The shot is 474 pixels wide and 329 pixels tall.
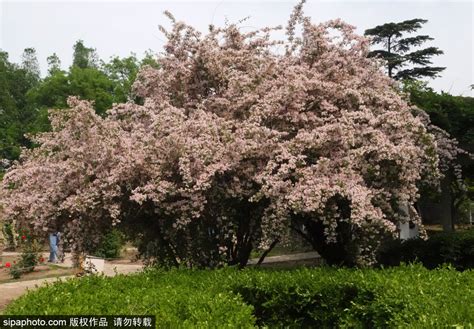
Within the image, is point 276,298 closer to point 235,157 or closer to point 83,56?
point 235,157

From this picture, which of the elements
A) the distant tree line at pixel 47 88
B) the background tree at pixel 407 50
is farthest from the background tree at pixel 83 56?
the background tree at pixel 407 50

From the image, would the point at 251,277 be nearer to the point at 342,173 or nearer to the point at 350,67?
the point at 342,173

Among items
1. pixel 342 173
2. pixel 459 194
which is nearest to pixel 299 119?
pixel 342 173

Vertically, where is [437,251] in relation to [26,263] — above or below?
below

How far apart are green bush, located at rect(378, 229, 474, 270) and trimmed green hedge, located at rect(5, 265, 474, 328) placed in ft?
18.7

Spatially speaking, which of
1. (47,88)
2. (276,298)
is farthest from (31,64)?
(276,298)

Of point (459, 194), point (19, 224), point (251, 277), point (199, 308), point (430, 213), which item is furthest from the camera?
point (430, 213)

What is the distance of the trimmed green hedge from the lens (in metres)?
5.11

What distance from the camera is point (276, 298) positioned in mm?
7051

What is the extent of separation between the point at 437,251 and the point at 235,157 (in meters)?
6.56

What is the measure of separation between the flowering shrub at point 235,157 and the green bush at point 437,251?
7.32 ft

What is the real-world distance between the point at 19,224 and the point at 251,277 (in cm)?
555

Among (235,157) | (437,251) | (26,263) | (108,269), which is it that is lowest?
(108,269)

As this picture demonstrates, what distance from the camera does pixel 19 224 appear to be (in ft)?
34.4
